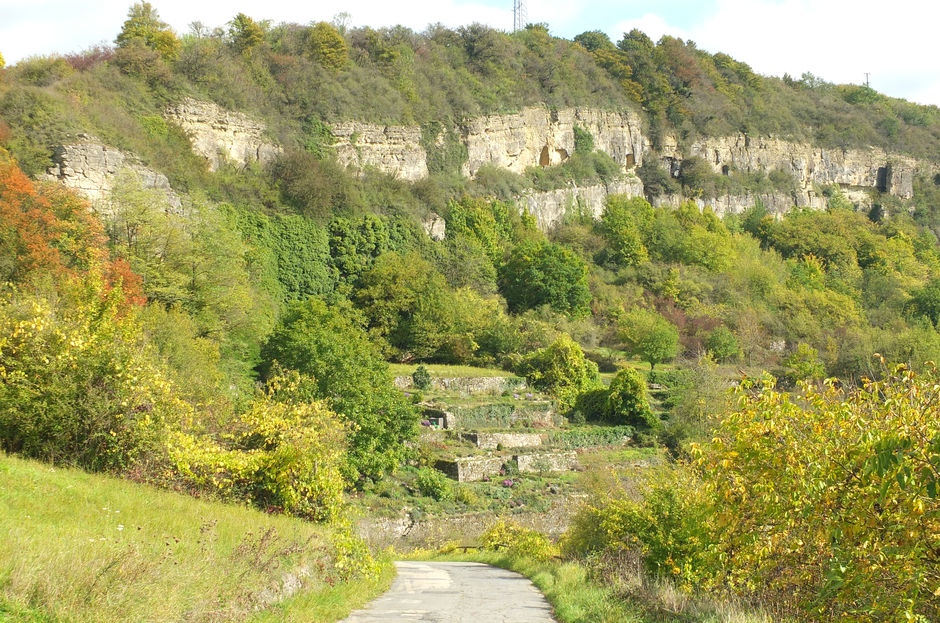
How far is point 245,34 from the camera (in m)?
59.2

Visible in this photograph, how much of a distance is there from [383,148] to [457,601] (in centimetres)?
5370

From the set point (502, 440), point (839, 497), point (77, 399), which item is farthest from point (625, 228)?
point (839, 497)

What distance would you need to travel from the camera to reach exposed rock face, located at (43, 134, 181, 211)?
34469 mm

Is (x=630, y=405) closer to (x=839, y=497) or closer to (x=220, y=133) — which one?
(x=220, y=133)

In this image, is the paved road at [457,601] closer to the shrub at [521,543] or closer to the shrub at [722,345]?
the shrub at [521,543]

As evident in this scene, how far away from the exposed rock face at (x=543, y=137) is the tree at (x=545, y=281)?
38.0 ft

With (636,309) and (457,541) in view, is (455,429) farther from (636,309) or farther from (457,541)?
(636,309)

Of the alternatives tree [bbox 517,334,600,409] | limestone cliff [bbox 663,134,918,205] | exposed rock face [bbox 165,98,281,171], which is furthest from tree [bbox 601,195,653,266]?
exposed rock face [bbox 165,98,281,171]

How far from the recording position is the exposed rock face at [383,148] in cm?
5832

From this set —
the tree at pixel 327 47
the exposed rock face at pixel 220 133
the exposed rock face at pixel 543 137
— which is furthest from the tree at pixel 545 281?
the tree at pixel 327 47

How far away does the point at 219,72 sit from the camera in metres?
52.7

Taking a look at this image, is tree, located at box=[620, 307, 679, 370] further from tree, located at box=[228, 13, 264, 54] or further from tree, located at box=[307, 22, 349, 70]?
tree, located at box=[228, 13, 264, 54]

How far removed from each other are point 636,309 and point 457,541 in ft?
131

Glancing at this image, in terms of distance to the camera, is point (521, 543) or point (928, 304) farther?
point (928, 304)
